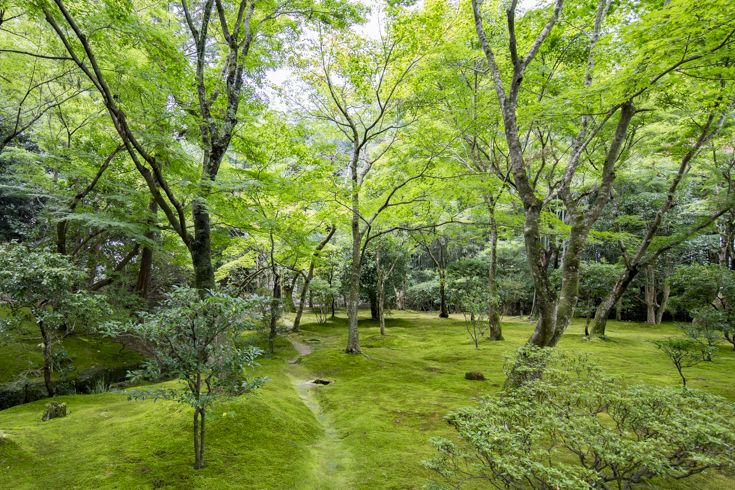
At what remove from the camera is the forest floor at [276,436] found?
3.14 meters

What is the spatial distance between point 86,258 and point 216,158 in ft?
25.0

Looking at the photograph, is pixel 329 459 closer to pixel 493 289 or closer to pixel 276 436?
pixel 276 436

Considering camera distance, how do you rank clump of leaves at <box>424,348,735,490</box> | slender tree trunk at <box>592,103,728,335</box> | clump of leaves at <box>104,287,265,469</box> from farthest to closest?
1. slender tree trunk at <box>592,103,728,335</box>
2. clump of leaves at <box>104,287,265,469</box>
3. clump of leaves at <box>424,348,735,490</box>

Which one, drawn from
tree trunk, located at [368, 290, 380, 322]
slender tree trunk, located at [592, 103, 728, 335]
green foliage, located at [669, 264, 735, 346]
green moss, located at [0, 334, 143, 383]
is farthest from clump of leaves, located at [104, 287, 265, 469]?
tree trunk, located at [368, 290, 380, 322]

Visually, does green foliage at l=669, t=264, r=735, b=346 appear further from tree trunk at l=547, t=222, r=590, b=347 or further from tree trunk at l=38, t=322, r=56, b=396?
tree trunk at l=38, t=322, r=56, b=396

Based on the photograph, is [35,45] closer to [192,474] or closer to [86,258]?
[86,258]

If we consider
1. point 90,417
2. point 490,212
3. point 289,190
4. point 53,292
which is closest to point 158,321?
point 90,417

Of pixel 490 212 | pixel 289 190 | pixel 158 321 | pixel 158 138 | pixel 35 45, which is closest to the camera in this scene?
pixel 158 321

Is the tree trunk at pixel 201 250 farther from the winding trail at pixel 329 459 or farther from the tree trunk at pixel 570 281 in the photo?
the tree trunk at pixel 570 281

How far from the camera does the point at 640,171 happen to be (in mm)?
14078

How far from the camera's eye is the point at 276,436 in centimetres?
423

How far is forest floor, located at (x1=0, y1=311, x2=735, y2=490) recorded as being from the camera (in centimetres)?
314

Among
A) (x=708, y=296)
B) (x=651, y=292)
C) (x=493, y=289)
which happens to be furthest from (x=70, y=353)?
(x=651, y=292)

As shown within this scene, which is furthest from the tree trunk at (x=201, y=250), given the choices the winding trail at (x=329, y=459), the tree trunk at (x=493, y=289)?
the tree trunk at (x=493, y=289)
